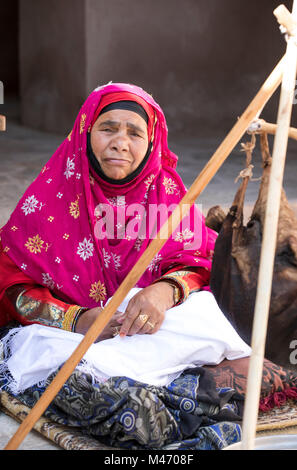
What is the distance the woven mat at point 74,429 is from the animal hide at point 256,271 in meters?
0.38

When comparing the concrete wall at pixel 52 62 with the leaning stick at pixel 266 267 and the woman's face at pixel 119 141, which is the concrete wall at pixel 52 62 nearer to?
the woman's face at pixel 119 141

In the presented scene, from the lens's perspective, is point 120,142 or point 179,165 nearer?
point 120,142

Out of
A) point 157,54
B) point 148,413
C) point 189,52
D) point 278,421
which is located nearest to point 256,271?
point 148,413

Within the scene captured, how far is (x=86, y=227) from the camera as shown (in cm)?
257

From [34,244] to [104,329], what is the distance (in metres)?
0.44

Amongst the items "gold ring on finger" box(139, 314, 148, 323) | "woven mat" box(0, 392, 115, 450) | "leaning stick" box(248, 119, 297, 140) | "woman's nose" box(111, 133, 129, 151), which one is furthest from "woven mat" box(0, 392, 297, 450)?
"leaning stick" box(248, 119, 297, 140)

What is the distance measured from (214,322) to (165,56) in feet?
15.9

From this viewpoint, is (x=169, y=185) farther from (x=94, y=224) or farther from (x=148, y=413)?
(x=148, y=413)

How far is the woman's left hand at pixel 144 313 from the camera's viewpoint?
2.32 m

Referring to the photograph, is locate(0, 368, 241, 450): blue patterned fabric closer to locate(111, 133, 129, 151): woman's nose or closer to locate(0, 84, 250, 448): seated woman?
locate(0, 84, 250, 448): seated woman

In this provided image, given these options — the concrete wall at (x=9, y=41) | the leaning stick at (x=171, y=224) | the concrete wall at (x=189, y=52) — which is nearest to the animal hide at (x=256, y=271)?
the leaning stick at (x=171, y=224)

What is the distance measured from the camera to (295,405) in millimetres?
2447

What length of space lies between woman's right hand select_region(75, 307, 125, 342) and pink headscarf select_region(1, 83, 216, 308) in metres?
0.14
